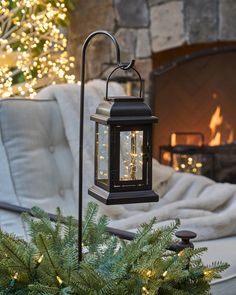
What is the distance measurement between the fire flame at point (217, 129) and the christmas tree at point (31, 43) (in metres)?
1.09

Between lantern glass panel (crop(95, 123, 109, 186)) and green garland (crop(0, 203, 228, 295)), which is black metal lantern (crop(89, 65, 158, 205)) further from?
green garland (crop(0, 203, 228, 295))

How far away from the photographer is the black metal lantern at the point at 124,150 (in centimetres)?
142

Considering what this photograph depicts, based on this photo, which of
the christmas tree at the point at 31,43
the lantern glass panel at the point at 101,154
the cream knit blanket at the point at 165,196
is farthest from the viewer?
the christmas tree at the point at 31,43

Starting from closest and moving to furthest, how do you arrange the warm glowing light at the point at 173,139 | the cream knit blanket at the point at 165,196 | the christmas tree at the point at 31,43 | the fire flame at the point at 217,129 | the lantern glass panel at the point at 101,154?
the lantern glass panel at the point at 101,154 → the cream knit blanket at the point at 165,196 → the christmas tree at the point at 31,43 → the warm glowing light at the point at 173,139 → the fire flame at the point at 217,129

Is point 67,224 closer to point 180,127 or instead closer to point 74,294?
point 74,294

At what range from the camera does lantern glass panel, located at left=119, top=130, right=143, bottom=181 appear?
1.44 m

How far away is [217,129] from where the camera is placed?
4297 millimetres

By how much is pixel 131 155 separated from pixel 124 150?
0.03 metres

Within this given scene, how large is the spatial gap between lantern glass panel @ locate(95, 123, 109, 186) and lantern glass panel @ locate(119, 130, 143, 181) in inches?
1.7

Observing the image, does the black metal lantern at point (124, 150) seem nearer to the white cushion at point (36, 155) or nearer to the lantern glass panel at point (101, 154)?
the lantern glass panel at point (101, 154)

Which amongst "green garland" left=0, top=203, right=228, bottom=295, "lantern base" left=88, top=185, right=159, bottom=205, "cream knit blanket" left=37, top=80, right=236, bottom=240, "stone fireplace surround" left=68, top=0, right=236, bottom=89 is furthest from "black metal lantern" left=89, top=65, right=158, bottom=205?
"stone fireplace surround" left=68, top=0, right=236, bottom=89

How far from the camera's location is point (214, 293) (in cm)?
206

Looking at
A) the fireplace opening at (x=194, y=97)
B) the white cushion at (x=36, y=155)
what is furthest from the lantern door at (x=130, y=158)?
the fireplace opening at (x=194, y=97)

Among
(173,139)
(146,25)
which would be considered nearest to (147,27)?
(146,25)
